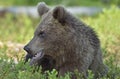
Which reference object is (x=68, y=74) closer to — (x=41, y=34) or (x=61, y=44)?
(x=61, y=44)

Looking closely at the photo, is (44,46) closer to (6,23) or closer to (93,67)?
(93,67)

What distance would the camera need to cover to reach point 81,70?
6.43m

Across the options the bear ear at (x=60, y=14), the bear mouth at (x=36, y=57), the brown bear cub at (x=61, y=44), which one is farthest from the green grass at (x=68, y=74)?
the bear ear at (x=60, y=14)

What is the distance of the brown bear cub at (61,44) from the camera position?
21.2 ft

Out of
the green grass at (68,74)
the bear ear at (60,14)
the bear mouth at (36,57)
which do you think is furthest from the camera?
the bear mouth at (36,57)

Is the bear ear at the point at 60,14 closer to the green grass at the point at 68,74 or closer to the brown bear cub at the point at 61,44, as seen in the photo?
the brown bear cub at the point at 61,44

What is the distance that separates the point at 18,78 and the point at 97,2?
1463 cm

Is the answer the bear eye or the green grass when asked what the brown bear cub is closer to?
the bear eye

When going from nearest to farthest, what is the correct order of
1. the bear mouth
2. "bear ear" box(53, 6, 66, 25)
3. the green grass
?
the green grass → "bear ear" box(53, 6, 66, 25) → the bear mouth

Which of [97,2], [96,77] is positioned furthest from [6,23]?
[96,77]

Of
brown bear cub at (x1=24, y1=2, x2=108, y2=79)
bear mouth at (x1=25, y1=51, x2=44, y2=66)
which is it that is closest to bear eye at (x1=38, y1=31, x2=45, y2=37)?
brown bear cub at (x1=24, y1=2, x2=108, y2=79)

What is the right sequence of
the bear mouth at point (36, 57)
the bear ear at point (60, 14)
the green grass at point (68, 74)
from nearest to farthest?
the green grass at point (68, 74)
the bear ear at point (60, 14)
the bear mouth at point (36, 57)

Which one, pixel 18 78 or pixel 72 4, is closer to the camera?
pixel 18 78

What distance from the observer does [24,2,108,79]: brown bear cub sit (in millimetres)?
6449
